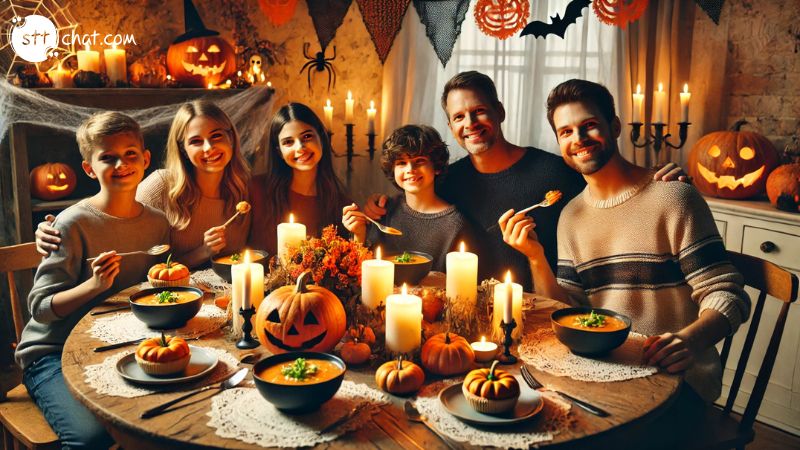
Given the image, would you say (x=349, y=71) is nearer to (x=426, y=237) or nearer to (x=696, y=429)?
(x=426, y=237)

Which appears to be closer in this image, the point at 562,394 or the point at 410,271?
the point at 562,394

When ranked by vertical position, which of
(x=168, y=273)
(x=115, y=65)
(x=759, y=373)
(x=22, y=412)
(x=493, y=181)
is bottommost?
(x=22, y=412)

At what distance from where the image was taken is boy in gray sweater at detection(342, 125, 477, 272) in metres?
2.78

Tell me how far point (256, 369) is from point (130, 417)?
0.92 feet

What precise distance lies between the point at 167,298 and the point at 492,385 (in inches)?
43.4

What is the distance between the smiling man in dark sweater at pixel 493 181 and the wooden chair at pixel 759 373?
831 millimetres

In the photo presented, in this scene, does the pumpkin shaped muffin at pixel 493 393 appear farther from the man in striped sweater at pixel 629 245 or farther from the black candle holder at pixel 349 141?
the black candle holder at pixel 349 141

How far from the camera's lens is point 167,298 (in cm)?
213

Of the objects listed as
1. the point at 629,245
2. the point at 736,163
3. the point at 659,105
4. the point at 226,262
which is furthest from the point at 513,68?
the point at 226,262

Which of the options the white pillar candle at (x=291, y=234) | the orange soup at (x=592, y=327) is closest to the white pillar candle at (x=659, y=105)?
the orange soup at (x=592, y=327)

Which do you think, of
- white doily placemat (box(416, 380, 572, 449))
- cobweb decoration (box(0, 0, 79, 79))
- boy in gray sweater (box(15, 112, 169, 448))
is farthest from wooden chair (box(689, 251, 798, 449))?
cobweb decoration (box(0, 0, 79, 79))

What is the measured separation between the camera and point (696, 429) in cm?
212

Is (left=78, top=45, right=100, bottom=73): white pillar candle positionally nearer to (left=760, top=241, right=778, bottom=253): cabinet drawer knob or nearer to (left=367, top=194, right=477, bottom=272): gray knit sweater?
(left=367, top=194, right=477, bottom=272): gray knit sweater

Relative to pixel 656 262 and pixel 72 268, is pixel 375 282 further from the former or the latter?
pixel 72 268
